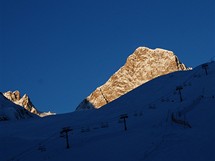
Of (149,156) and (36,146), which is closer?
(149,156)

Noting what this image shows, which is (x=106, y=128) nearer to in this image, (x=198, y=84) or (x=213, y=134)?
(x=213, y=134)

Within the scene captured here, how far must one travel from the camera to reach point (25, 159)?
1436cm

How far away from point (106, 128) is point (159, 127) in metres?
3.25

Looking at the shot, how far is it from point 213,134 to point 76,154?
4786mm

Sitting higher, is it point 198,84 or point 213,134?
point 198,84

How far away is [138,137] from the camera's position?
14.6m

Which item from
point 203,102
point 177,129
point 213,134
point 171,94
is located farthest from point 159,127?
point 171,94

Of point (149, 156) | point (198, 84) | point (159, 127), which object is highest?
point (198, 84)

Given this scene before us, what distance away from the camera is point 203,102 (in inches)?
741

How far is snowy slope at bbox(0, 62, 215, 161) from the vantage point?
1242 centimetres

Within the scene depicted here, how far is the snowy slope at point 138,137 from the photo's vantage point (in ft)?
40.8

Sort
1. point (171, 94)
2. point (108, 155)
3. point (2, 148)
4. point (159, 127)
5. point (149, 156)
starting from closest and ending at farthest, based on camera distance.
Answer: point (149, 156) < point (108, 155) < point (159, 127) < point (2, 148) < point (171, 94)

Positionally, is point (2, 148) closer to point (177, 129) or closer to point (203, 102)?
point (177, 129)

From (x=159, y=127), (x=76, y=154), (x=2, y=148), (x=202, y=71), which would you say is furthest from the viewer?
(x=202, y=71)
